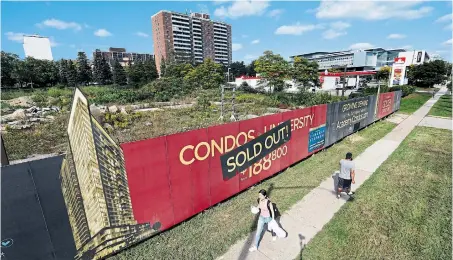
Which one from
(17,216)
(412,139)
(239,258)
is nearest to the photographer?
(17,216)

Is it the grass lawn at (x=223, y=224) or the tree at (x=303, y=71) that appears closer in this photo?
the grass lawn at (x=223, y=224)

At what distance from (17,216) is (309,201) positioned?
6.45 metres

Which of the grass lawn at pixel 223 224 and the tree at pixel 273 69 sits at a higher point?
the tree at pixel 273 69

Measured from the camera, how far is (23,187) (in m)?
3.49

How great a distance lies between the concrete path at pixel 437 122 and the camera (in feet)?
55.5

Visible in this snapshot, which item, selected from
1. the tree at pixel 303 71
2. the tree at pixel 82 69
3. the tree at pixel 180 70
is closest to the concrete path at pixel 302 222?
the tree at pixel 303 71

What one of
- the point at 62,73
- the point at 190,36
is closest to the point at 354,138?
the point at 62,73

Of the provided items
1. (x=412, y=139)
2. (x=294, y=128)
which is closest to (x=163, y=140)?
(x=294, y=128)

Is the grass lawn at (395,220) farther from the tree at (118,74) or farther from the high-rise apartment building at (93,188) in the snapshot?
the tree at (118,74)

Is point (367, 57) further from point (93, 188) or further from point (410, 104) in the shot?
point (93, 188)

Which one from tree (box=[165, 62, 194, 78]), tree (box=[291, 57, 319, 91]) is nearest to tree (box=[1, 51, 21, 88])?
tree (box=[165, 62, 194, 78])

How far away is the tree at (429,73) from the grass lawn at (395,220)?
211ft

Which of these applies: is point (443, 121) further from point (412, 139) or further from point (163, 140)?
point (163, 140)

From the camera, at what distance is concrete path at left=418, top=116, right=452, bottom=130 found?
16906 millimetres
